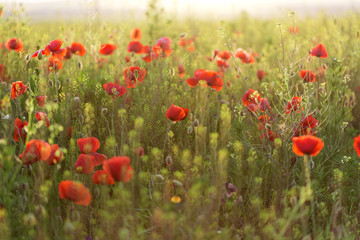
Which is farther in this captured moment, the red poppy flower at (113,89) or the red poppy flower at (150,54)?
the red poppy flower at (150,54)

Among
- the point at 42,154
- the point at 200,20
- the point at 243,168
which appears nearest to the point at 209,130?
the point at 243,168

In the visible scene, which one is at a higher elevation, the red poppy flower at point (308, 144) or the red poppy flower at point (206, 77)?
the red poppy flower at point (206, 77)

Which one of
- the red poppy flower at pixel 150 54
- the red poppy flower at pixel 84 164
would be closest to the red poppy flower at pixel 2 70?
the red poppy flower at pixel 150 54

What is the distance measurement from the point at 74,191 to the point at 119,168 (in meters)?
0.17

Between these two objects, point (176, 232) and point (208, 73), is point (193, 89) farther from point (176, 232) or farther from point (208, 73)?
point (176, 232)

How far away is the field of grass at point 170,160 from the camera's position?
1313 mm

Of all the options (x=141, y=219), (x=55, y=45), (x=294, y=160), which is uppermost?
(x=55, y=45)

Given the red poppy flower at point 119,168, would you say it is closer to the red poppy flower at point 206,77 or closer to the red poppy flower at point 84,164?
the red poppy flower at point 84,164

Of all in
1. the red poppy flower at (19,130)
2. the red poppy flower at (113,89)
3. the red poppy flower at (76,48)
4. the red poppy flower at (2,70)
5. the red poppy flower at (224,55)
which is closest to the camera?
the red poppy flower at (19,130)

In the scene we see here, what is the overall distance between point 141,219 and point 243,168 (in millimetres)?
636

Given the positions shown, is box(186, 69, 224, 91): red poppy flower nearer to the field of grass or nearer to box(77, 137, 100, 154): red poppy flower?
the field of grass

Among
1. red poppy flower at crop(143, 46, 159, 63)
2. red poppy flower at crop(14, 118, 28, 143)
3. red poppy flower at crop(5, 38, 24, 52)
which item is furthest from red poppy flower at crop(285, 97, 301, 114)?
red poppy flower at crop(5, 38, 24, 52)

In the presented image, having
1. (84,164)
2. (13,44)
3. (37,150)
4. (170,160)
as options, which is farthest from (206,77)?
(13,44)

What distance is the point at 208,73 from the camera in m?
2.03
